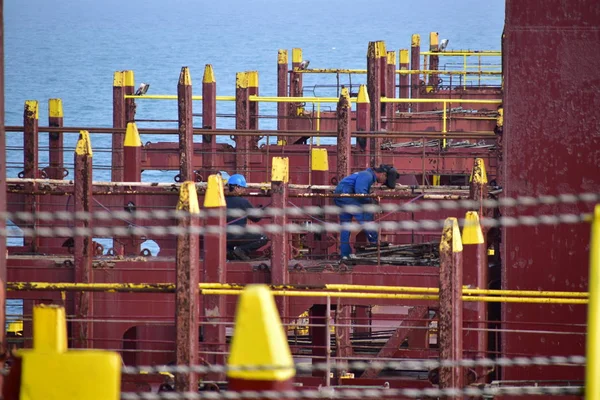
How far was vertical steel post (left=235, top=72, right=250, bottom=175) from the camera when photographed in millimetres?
30156

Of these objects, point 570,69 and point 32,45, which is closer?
point 570,69

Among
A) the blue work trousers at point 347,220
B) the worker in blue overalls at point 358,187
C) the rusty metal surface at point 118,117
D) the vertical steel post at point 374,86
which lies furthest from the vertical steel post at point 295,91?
the worker in blue overalls at point 358,187

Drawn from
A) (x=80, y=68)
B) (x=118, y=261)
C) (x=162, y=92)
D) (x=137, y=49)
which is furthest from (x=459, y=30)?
(x=118, y=261)

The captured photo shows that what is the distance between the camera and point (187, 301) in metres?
12.4

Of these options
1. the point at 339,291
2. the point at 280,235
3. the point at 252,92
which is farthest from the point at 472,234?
the point at 252,92

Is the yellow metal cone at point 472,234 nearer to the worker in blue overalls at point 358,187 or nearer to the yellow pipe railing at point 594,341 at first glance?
the worker in blue overalls at point 358,187

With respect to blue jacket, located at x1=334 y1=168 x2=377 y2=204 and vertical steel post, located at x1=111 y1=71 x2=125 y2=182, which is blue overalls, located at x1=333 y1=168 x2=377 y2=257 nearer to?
blue jacket, located at x1=334 y1=168 x2=377 y2=204

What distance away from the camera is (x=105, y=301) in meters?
18.4

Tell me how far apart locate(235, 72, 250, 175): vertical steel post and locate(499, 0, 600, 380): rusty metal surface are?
1743 cm

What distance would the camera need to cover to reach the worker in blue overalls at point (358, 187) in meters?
19.5

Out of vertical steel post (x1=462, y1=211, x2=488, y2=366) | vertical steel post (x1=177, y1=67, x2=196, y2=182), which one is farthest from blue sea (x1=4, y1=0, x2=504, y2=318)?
vertical steel post (x1=462, y1=211, x2=488, y2=366)

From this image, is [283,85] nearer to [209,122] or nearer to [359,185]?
[209,122]

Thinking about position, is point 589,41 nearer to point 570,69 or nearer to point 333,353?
point 570,69

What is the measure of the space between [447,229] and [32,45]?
152m
